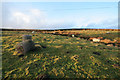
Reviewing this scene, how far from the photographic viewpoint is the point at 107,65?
Answer: 29.0 feet

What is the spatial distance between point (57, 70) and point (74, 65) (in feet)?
7.50

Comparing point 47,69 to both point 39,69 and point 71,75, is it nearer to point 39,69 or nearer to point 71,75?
point 39,69

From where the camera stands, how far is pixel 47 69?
25.6ft

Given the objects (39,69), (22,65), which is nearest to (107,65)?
(39,69)

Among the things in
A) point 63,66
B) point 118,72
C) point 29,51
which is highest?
point 29,51

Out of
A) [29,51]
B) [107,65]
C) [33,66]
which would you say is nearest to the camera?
[33,66]

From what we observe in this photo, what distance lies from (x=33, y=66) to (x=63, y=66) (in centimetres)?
365

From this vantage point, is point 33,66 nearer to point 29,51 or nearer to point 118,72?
point 29,51

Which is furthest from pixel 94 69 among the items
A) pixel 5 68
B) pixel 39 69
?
pixel 5 68

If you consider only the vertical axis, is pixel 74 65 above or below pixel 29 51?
below

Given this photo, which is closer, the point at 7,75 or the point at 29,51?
the point at 7,75

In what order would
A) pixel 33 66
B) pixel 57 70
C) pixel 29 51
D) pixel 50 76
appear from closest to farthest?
pixel 50 76, pixel 57 70, pixel 33 66, pixel 29 51

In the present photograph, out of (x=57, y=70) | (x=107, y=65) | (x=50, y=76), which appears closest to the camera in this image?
(x=50, y=76)

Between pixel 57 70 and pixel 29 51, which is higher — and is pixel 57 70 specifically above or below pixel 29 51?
below
